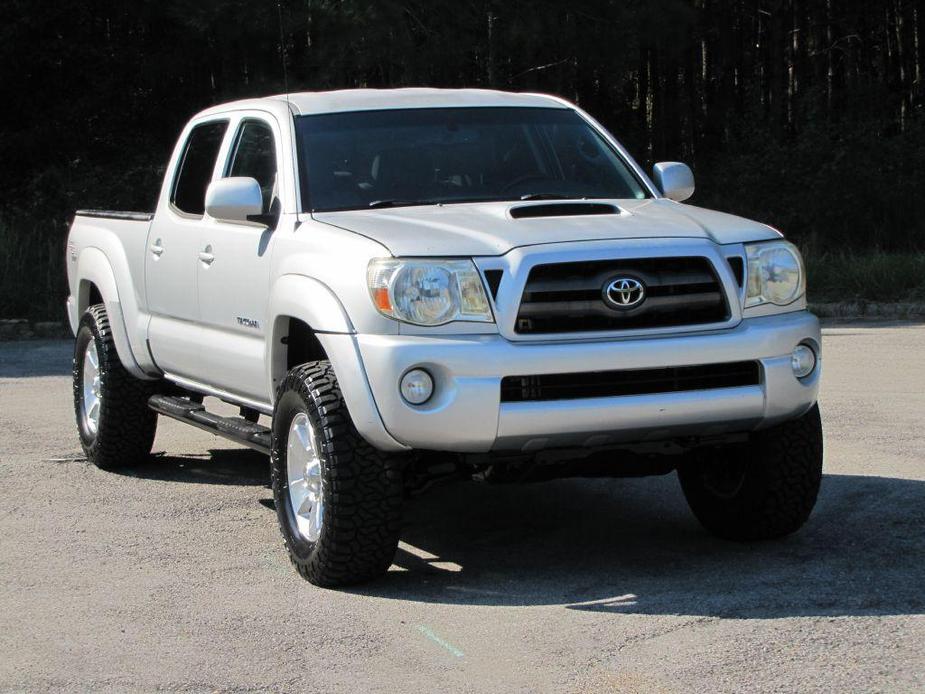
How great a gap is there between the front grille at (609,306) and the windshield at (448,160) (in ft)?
3.81

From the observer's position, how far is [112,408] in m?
8.67

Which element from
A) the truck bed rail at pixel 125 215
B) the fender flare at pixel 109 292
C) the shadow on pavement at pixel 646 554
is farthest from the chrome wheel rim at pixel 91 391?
the shadow on pavement at pixel 646 554

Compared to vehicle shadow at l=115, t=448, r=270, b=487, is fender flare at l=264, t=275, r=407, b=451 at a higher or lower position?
higher

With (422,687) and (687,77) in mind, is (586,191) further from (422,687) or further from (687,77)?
(687,77)

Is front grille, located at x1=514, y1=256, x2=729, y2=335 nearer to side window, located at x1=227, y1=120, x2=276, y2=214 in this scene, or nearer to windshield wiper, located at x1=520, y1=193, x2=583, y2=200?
windshield wiper, located at x1=520, y1=193, x2=583, y2=200

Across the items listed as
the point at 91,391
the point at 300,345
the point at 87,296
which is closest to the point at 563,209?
the point at 300,345

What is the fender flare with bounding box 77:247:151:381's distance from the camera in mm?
8438

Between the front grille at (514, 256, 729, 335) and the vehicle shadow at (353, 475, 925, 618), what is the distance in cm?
101

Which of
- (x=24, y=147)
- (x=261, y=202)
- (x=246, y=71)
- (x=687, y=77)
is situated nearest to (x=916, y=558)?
(x=261, y=202)

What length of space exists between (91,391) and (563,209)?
155 inches

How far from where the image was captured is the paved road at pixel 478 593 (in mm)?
4797

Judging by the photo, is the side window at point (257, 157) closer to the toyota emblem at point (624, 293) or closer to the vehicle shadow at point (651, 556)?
the vehicle shadow at point (651, 556)

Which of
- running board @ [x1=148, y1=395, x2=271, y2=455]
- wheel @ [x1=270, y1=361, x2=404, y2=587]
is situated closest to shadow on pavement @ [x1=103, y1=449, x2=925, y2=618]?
wheel @ [x1=270, y1=361, x2=404, y2=587]

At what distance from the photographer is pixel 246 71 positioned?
32.2m
